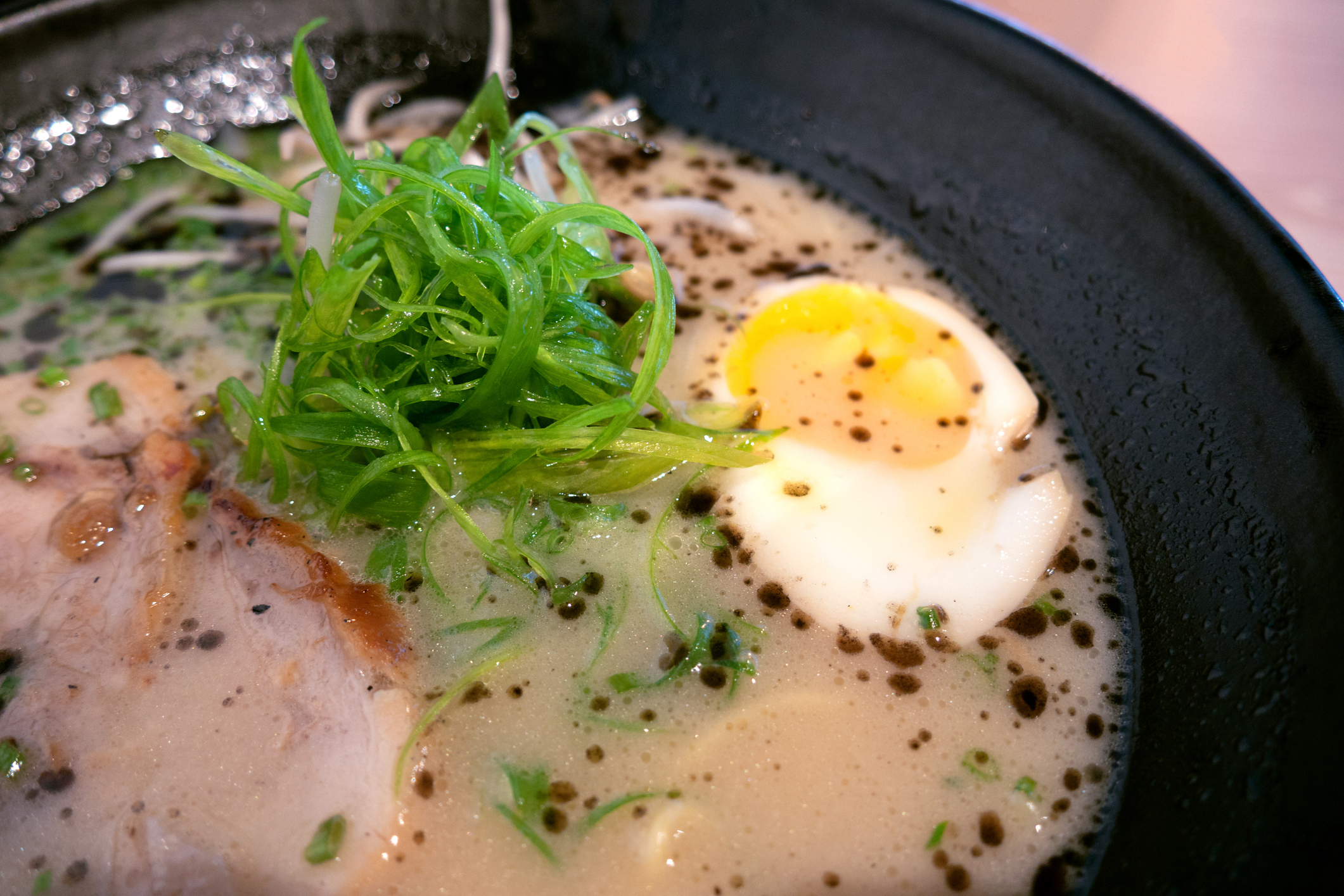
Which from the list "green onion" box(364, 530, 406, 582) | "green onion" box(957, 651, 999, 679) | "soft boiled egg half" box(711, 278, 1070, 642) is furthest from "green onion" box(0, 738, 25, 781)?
"green onion" box(957, 651, 999, 679)

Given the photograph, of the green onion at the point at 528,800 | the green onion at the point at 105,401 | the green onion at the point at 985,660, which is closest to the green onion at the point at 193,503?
the green onion at the point at 105,401

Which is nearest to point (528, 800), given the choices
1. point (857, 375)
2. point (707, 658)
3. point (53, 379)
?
point (707, 658)

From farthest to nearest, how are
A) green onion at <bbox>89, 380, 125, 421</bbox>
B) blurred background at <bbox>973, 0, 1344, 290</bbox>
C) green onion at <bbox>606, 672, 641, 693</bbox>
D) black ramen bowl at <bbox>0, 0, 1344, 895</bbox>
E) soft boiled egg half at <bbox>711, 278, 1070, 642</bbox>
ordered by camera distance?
blurred background at <bbox>973, 0, 1344, 290</bbox> < green onion at <bbox>89, 380, 125, 421</bbox> < soft boiled egg half at <bbox>711, 278, 1070, 642</bbox> < green onion at <bbox>606, 672, 641, 693</bbox> < black ramen bowl at <bbox>0, 0, 1344, 895</bbox>

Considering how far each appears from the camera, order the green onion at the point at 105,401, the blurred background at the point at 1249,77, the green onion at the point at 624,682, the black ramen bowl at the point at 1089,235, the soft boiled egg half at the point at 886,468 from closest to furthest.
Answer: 1. the black ramen bowl at the point at 1089,235
2. the green onion at the point at 624,682
3. the soft boiled egg half at the point at 886,468
4. the green onion at the point at 105,401
5. the blurred background at the point at 1249,77

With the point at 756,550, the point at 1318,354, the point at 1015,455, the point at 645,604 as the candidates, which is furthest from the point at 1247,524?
the point at 645,604

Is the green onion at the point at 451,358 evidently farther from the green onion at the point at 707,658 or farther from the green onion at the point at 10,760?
the green onion at the point at 10,760

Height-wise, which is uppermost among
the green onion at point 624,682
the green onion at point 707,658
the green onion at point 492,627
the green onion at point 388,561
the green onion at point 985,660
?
the green onion at point 985,660

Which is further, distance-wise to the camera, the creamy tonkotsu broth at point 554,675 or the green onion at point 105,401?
the green onion at point 105,401

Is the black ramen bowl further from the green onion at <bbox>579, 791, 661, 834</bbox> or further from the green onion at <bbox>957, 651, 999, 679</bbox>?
the green onion at <bbox>579, 791, 661, 834</bbox>

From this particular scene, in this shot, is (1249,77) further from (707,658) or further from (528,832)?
(528,832)
